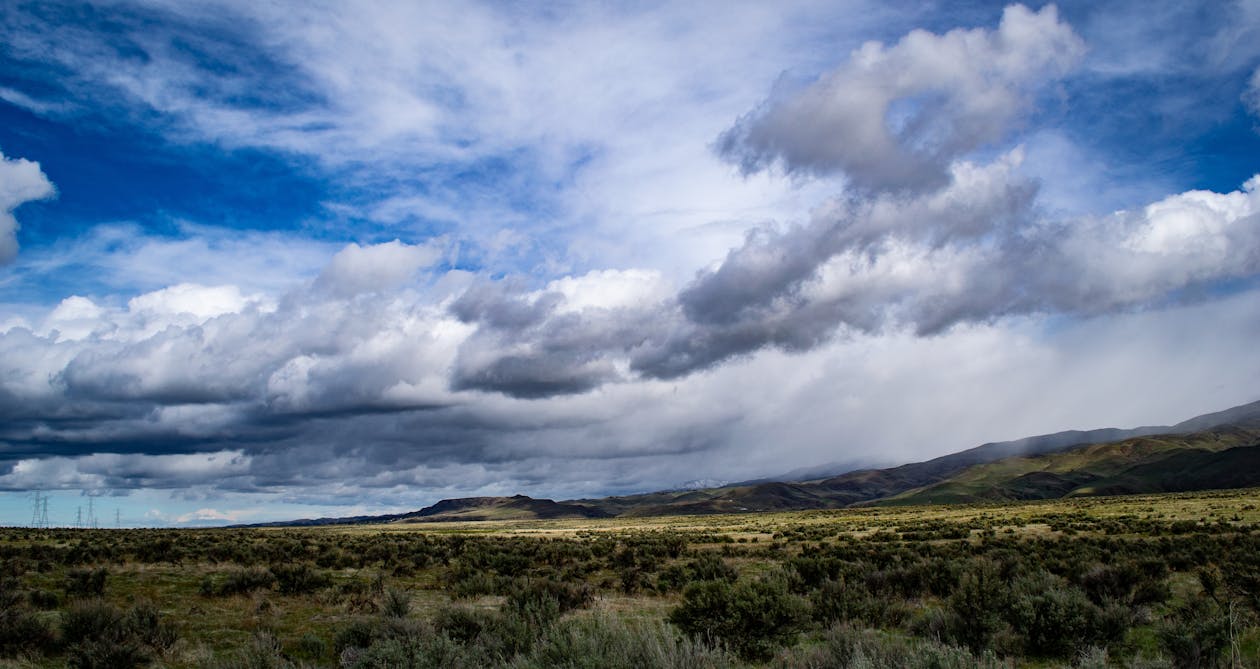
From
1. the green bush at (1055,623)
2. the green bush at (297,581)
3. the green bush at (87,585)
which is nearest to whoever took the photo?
the green bush at (1055,623)

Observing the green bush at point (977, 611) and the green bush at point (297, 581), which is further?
the green bush at point (297, 581)

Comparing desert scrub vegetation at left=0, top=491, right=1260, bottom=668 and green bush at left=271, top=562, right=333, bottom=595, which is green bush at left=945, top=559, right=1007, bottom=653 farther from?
green bush at left=271, top=562, right=333, bottom=595

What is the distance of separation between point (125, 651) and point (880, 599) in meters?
16.1

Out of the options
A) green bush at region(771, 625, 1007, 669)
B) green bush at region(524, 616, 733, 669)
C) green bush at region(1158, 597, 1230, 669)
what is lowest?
green bush at region(1158, 597, 1230, 669)

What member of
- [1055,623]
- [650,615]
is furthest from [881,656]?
[650,615]

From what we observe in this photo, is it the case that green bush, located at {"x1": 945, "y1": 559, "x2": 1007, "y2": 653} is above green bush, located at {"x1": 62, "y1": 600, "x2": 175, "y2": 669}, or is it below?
below

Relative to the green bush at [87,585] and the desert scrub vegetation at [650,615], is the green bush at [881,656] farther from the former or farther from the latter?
the green bush at [87,585]

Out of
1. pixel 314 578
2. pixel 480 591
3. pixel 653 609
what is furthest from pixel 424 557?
pixel 653 609

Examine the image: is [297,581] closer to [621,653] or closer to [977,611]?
[621,653]

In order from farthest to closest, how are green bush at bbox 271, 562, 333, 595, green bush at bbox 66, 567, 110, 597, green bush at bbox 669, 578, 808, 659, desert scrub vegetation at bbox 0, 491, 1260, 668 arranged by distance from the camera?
green bush at bbox 271, 562, 333, 595 → green bush at bbox 66, 567, 110, 597 → green bush at bbox 669, 578, 808, 659 → desert scrub vegetation at bbox 0, 491, 1260, 668

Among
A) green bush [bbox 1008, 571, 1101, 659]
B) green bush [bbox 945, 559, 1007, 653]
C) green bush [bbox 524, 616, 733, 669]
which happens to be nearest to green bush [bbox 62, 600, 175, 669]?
green bush [bbox 524, 616, 733, 669]

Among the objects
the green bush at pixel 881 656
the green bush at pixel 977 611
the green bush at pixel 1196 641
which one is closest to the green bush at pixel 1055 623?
the green bush at pixel 977 611

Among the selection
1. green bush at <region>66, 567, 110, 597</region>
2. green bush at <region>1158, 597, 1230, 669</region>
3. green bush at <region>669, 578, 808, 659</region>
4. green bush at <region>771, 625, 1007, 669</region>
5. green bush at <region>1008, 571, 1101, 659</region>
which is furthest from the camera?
green bush at <region>66, 567, 110, 597</region>

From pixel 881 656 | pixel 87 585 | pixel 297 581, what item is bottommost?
pixel 297 581
